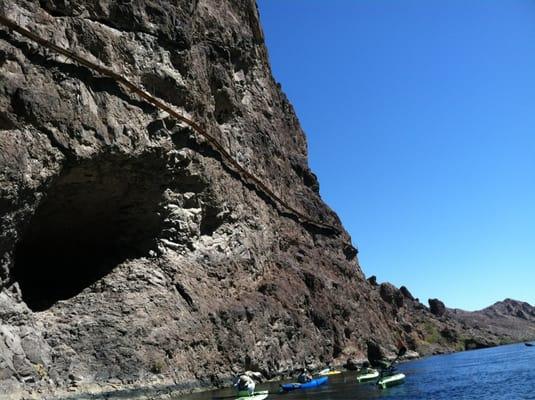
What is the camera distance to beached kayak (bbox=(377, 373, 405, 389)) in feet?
125

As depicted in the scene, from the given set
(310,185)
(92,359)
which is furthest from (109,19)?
(310,185)

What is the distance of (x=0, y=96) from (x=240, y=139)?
27.7 metres

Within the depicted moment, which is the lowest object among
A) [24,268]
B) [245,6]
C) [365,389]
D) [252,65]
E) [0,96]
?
[365,389]

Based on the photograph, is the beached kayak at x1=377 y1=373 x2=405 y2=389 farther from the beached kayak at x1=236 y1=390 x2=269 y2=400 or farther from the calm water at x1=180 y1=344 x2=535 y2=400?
the beached kayak at x1=236 y1=390 x2=269 y2=400

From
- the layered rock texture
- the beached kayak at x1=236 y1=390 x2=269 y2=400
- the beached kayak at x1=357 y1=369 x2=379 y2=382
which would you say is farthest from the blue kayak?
the beached kayak at x1=236 y1=390 x2=269 y2=400

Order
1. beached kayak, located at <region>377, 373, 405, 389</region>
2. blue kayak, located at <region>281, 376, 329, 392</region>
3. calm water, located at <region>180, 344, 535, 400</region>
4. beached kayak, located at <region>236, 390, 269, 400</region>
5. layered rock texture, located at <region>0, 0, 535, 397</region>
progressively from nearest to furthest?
layered rock texture, located at <region>0, 0, 535, 397</region> < beached kayak, located at <region>236, 390, 269, 400</region> < calm water, located at <region>180, 344, 535, 400</region> < blue kayak, located at <region>281, 376, 329, 392</region> < beached kayak, located at <region>377, 373, 405, 389</region>

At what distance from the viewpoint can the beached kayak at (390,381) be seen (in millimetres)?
38088

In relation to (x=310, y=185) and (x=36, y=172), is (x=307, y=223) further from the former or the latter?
(x=36, y=172)

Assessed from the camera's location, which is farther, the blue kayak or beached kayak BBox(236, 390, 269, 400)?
the blue kayak

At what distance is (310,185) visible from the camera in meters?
76.2

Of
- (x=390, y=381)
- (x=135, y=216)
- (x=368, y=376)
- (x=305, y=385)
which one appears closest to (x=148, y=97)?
(x=135, y=216)

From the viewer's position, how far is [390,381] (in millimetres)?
39031

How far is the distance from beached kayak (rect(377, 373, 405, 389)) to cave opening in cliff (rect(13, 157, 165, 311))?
19.1 m

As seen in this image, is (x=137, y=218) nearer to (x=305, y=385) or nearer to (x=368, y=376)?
(x=305, y=385)
